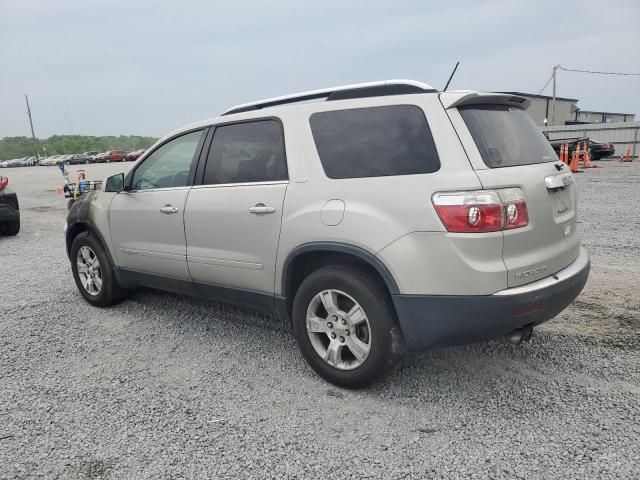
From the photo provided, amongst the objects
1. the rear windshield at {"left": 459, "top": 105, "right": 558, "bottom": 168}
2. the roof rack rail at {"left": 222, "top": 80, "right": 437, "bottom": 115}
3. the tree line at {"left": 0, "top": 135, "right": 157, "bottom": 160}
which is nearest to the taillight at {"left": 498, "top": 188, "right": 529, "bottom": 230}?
the rear windshield at {"left": 459, "top": 105, "right": 558, "bottom": 168}

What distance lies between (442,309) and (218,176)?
200cm

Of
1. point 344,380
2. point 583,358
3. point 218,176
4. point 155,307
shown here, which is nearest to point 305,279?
point 344,380

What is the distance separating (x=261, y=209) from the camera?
3.34 metres

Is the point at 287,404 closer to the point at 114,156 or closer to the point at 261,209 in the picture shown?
the point at 261,209

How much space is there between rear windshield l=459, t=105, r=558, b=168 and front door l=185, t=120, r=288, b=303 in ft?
4.13

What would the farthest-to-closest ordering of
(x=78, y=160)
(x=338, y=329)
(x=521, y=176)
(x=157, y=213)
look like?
(x=78, y=160) → (x=157, y=213) → (x=338, y=329) → (x=521, y=176)

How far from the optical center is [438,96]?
285 centimetres

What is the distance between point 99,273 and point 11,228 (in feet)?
19.3

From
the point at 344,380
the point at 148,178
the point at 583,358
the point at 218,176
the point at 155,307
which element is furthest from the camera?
the point at 155,307

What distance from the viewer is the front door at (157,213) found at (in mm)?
3984

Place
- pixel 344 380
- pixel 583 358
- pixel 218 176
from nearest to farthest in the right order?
pixel 344 380 → pixel 583 358 → pixel 218 176

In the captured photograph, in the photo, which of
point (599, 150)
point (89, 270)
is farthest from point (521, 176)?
point (599, 150)

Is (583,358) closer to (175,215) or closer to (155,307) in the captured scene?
(175,215)

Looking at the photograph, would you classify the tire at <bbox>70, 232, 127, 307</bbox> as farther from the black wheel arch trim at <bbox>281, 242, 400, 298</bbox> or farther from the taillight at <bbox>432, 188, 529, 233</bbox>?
the taillight at <bbox>432, 188, 529, 233</bbox>
